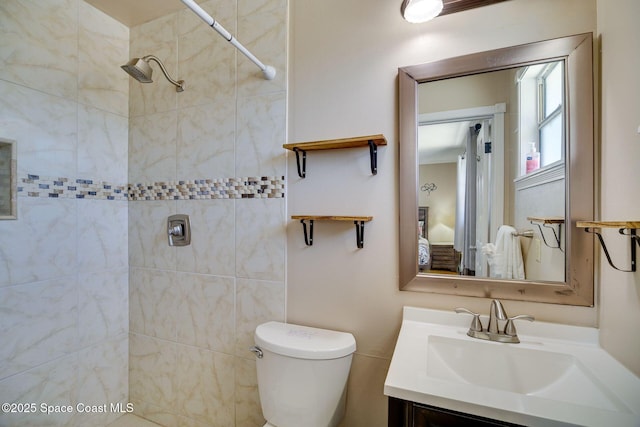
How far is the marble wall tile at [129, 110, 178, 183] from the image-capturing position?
5.17 feet

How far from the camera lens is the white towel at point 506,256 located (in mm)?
992

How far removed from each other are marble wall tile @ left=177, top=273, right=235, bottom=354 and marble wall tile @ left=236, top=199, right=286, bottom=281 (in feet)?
0.48

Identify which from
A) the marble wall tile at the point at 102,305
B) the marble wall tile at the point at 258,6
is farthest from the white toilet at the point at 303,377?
the marble wall tile at the point at 258,6

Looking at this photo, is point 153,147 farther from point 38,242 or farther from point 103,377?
point 103,377

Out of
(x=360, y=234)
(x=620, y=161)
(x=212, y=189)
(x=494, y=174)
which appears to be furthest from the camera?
(x=212, y=189)

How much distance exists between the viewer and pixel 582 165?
90cm

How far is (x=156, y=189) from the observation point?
161 cm

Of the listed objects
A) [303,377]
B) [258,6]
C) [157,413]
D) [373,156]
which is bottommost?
[157,413]

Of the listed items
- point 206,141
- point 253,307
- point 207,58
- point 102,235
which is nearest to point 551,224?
point 253,307

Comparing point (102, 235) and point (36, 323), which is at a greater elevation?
point (102, 235)

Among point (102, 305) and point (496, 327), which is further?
point (102, 305)

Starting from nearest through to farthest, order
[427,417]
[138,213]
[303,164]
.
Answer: [427,417] < [303,164] < [138,213]

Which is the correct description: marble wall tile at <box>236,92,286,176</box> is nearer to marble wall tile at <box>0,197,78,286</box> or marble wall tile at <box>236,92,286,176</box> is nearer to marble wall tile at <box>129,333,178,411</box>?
marble wall tile at <box>0,197,78,286</box>

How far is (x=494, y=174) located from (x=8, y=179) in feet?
6.79
